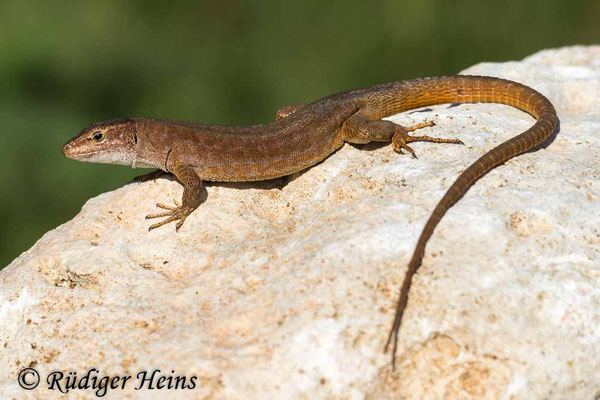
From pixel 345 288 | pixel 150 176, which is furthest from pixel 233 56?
pixel 345 288

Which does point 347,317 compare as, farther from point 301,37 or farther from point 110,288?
point 301,37

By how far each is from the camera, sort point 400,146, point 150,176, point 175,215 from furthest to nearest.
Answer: point 150,176 → point 400,146 → point 175,215

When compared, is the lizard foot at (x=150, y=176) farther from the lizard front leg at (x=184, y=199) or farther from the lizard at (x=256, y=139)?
the lizard front leg at (x=184, y=199)

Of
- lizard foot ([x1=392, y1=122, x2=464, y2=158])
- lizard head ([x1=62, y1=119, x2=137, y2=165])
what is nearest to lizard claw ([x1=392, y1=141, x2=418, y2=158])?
lizard foot ([x1=392, y1=122, x2=464, y2=158])

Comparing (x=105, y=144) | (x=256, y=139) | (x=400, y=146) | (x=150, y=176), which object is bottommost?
(x=150, y=176)

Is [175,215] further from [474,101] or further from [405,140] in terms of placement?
[474,101]

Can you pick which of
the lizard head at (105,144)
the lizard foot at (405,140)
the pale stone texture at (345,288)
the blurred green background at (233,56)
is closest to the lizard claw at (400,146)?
the lizard foot at (405,140)
